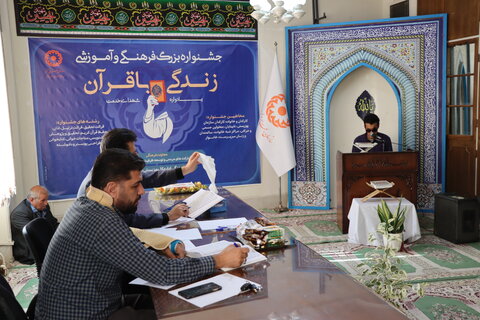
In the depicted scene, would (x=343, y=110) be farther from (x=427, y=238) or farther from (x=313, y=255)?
(x=313, y=255)

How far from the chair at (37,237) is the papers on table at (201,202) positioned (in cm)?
91

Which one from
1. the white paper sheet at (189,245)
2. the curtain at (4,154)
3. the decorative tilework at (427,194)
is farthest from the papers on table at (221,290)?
the decorative tilework at (427,194)

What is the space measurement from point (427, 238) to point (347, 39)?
279cm

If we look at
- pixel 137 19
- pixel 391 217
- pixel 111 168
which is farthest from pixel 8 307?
pixel 137 19

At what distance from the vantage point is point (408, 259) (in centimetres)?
422

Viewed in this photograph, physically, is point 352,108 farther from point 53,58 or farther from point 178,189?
point 53,58

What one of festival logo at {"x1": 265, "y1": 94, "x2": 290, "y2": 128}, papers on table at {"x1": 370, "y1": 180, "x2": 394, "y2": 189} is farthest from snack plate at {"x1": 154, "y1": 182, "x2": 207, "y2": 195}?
festival logo at {"x1": 265, "y1": 94, "x2": 290, "y2": 128}

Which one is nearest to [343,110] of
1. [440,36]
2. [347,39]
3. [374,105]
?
[374,105]

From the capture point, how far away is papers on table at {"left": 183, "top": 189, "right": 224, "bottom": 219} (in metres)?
2.94

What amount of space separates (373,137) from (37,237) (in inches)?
160

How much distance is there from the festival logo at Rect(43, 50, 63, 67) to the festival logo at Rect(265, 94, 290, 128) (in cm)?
274

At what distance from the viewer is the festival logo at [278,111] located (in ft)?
19.8

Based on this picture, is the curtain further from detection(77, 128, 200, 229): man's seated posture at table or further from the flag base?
the flag base

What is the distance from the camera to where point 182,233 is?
254 centimetres
